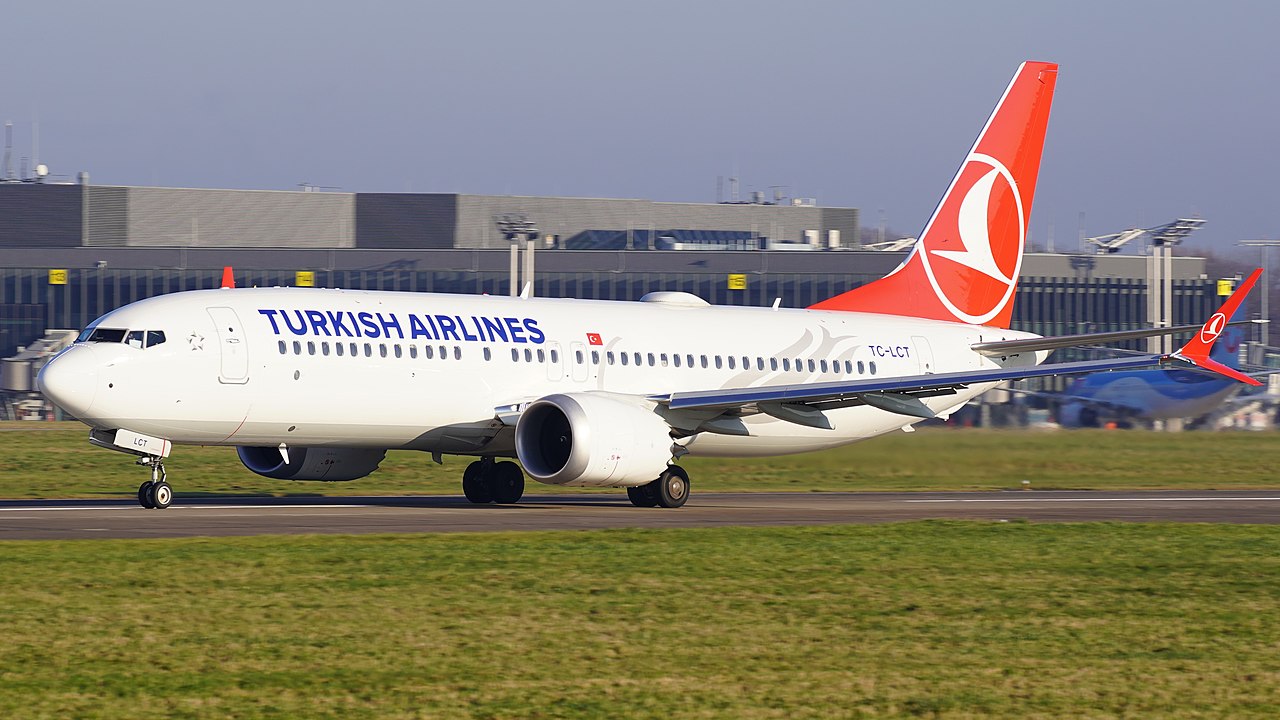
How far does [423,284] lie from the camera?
89875 millimetres

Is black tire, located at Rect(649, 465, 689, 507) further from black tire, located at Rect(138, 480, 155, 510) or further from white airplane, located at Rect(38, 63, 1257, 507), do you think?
black tire, located at Rect(138, 480, 155, 510)

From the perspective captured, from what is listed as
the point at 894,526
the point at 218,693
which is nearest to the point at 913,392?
the point at 894,526

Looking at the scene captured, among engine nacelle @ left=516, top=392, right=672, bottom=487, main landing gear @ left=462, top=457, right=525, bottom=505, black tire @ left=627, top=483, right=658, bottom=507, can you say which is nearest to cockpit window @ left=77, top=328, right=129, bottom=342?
engine nacelle @ left=516, top=392, right=672, bottom=487

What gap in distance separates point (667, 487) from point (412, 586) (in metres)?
13.0

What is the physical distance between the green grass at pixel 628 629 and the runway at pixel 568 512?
2.65 metres

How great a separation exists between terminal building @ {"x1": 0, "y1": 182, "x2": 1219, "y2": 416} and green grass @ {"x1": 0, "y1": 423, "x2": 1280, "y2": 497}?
4037cm

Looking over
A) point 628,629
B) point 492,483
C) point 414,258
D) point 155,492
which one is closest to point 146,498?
point 155,492

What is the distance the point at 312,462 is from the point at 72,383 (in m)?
5.52

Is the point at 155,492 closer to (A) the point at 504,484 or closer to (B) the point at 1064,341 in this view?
(A) the point at 504,484

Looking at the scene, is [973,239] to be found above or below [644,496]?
above

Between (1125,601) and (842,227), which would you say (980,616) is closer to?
(1125,601)

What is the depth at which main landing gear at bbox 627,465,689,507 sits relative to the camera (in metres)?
28.3

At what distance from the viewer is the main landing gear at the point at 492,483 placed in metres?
29.9

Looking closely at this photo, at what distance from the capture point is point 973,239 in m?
36.7
